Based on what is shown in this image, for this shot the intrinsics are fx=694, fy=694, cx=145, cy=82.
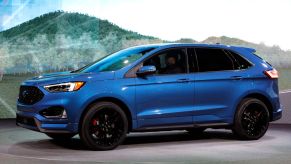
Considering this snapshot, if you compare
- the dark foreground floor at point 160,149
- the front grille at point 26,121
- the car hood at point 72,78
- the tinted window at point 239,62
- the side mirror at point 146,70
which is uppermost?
the tinted window at point 239,62

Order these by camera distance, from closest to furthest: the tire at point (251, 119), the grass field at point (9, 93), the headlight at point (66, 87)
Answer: the headlight at point (66, 87) → the tire at point (251, 119) → the grass field at point (9, 93)

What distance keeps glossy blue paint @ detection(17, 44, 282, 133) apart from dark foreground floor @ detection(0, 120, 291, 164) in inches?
16.8

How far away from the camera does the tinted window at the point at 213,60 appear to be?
37.9 ft

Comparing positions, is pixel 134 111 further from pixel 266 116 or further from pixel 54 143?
pixel 266 116

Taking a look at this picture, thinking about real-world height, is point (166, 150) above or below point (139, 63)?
below

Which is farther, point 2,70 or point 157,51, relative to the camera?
point 2,70

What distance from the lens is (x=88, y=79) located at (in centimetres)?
1048

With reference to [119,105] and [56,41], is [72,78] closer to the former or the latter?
[119,105]

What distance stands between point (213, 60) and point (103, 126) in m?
2.37

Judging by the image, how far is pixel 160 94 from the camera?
10.9m

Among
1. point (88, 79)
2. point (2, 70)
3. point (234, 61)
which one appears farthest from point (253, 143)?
point (2, 70)

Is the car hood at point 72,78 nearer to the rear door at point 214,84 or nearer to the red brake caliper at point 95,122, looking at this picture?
the red brake caliper at point 95,122

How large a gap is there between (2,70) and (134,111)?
8.96 metres

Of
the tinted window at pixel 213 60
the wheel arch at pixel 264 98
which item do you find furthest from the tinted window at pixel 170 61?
the wheel arch at pixel 264 98
